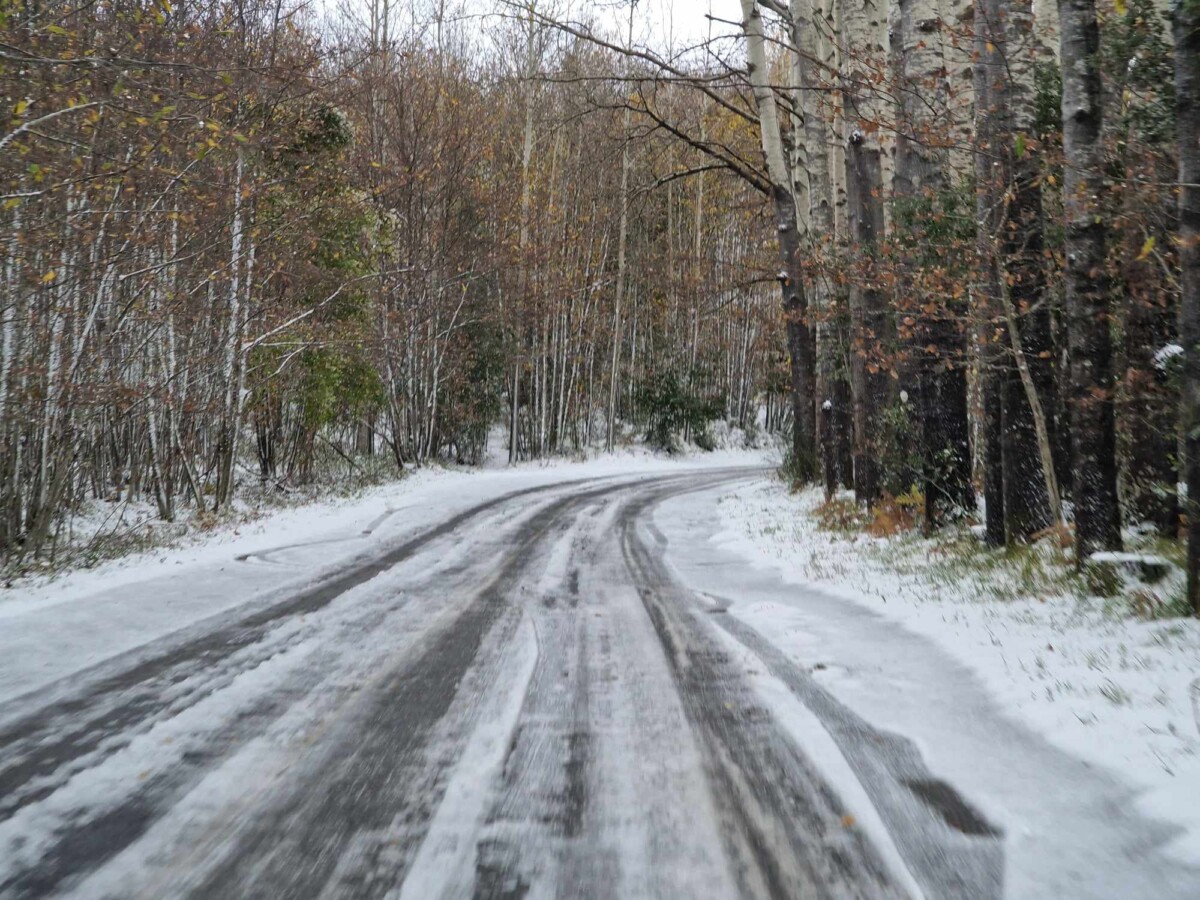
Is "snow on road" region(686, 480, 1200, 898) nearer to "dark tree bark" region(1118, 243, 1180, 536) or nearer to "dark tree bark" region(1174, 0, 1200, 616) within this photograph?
"dark tree bark" region(1174, 0, 1200, 616)

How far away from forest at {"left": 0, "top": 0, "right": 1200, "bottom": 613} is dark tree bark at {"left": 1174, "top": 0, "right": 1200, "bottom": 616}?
19mm

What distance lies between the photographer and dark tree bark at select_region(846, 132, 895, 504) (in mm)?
10969

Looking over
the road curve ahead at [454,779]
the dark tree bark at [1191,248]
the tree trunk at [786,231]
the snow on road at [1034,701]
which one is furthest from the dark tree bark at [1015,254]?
the tree trunk at [786,231]

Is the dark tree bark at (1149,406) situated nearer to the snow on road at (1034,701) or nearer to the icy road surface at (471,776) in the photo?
the snow on road at (1034,701)

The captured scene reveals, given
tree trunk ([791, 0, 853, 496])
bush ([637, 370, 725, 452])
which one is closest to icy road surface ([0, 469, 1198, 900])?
tree trunk ([791, 0, 853, 496])

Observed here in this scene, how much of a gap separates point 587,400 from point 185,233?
22.3m

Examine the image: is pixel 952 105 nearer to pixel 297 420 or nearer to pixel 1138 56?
pixel 1138 56

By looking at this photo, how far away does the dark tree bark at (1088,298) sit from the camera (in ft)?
19.5

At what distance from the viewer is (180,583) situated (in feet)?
22.6

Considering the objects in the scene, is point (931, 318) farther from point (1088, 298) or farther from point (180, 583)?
point (180, 583)

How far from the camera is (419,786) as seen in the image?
298 cm

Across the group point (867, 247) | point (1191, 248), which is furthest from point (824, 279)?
point (1191, 248)

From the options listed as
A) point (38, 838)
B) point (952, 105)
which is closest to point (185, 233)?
point (952, 105)

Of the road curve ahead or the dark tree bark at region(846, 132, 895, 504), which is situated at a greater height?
the dark tree bark at region(846, 132, 895, 504)
